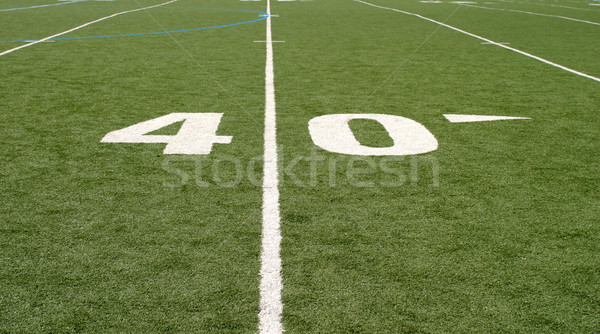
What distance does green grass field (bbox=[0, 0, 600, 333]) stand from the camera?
2555 mm

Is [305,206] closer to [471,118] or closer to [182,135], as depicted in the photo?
[182,135]

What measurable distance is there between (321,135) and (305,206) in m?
1.54

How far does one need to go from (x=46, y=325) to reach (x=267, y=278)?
3.33 ft

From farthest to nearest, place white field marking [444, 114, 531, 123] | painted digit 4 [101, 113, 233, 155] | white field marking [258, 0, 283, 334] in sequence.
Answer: white field marking [444, 114, 531, 123]
painted digit 4 [101, 113, 233, 155]
white field marking [258, 0, 283, 334]

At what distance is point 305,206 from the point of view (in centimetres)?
362

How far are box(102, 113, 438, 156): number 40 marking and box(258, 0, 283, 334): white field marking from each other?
43 centimetres

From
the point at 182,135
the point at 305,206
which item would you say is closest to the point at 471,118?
the point at 305,206

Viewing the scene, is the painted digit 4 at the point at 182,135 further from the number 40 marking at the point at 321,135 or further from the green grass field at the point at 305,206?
the green grass field at the point at 305,206

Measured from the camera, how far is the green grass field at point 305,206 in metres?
2.55

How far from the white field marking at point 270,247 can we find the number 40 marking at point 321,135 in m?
0.43

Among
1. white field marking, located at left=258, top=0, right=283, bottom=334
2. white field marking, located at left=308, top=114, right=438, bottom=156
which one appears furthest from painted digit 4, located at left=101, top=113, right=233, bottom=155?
white field marking, located at left=308, top=114, right=438, bottom=156

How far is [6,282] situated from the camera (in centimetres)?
272

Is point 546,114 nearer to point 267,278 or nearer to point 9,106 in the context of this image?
point 267,278

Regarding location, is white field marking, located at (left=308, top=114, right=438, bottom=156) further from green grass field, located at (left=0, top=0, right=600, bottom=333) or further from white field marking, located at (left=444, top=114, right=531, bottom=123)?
white field marking, located at (left=444, top=114, right=531, bottom=123)
